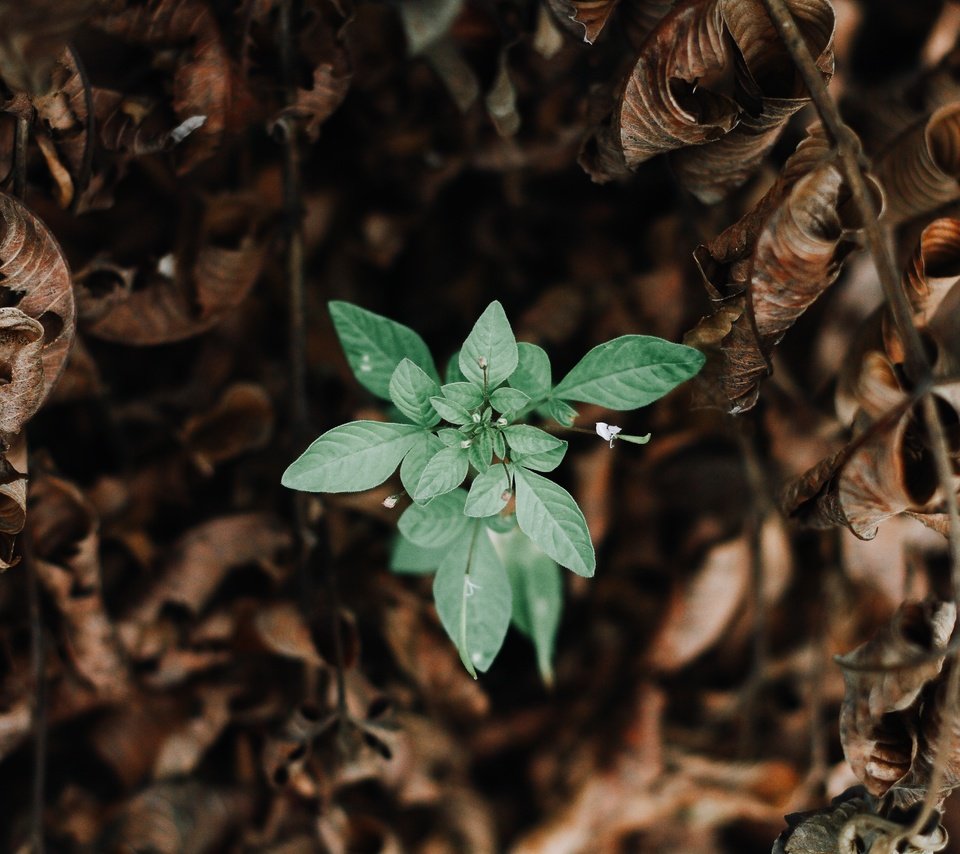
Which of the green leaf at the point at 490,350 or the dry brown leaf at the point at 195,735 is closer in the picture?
the green leaf at the point at 490,350

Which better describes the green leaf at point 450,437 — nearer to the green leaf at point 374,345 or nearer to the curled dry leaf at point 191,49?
the green leaf at point 374,345

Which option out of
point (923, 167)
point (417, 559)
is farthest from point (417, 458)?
point (923, 167)

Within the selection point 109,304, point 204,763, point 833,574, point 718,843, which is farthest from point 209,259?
point 718,843

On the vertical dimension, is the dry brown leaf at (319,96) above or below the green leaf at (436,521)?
above

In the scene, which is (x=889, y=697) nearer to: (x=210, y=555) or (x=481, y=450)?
(x=481, y=450)

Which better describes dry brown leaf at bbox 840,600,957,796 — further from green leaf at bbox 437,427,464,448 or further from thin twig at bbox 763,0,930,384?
green leaf at bbox 437,427,464,448

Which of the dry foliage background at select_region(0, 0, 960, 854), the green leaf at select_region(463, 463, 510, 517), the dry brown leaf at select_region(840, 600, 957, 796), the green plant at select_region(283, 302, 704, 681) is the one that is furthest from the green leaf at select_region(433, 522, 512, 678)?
the dry brown leaf at select_region(840, 600, 957, 796)

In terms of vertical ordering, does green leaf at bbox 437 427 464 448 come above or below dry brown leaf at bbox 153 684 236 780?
above

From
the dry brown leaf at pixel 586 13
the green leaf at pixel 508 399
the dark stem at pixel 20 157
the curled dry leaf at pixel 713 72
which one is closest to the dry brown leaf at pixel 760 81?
the curled dry leaf at pixel 713 72
